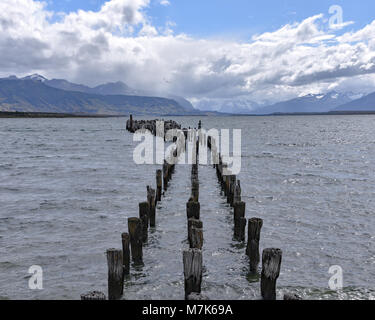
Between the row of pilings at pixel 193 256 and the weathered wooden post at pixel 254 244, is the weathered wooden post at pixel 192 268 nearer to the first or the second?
the row of pilings at pixel 193 256

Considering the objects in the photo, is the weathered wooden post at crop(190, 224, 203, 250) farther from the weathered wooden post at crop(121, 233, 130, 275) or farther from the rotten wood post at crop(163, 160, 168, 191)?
the rotten wood post at crop(163, 160, 168, 191)

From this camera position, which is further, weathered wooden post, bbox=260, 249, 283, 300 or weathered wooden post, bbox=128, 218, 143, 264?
weathered wooden post, bbox=128, 218, 143, 264

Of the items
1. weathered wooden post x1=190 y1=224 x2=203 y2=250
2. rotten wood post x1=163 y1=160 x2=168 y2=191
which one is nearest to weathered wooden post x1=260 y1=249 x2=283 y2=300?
weathered wooden post x1=190 y1=224 x2=203 y2=250

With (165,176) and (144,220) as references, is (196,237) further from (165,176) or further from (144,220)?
(165,176)

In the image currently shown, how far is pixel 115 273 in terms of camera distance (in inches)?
350

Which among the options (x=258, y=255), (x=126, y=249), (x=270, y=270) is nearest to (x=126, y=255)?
(x=126, y=249)

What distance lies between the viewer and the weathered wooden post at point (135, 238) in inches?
439

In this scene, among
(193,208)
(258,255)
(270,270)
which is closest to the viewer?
(270,270)

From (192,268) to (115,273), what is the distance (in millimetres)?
2003

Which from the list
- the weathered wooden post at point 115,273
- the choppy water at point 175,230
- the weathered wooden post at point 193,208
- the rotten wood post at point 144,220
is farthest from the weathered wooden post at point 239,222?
the weathered wooden post at point 115,273

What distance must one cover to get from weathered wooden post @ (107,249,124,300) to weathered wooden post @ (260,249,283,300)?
349 centimetres

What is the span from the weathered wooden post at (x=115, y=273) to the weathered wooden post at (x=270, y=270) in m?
3.49

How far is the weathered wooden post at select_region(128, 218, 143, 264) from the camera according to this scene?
1114 cm
